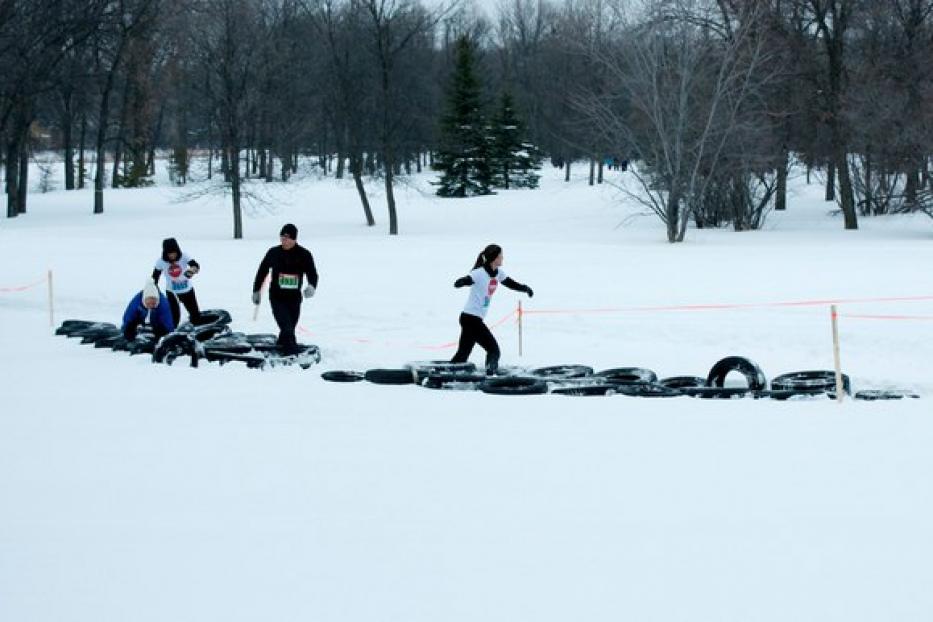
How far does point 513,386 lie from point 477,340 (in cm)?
130

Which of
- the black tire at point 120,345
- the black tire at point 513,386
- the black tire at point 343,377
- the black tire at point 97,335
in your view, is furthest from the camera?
the black tire at point 97,335

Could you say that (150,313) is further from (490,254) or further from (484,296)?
(490,254)

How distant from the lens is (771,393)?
10.7 metres

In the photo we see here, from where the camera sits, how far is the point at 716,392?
10.8 meters

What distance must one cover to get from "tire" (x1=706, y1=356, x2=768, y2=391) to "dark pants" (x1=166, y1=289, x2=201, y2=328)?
24.5ft

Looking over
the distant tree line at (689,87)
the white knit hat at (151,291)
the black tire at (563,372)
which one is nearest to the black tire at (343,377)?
the black tire at (563,372)

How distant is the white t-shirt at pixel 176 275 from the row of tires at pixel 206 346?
1.79ft

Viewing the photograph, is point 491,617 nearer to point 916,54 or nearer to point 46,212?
point 916,54

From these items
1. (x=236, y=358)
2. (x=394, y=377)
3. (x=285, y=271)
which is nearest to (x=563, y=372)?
(x=394, y=377)

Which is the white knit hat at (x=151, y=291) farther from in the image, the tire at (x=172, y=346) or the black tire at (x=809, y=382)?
the black tire at (x=809, y=382)

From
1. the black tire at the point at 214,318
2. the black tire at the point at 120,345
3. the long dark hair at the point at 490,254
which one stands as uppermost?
the long dark hair at the point at 490,254

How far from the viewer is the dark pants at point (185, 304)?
49.6 feet

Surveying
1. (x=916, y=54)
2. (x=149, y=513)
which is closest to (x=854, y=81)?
(x=916, y=54)

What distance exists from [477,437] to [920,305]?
11.5 meters
